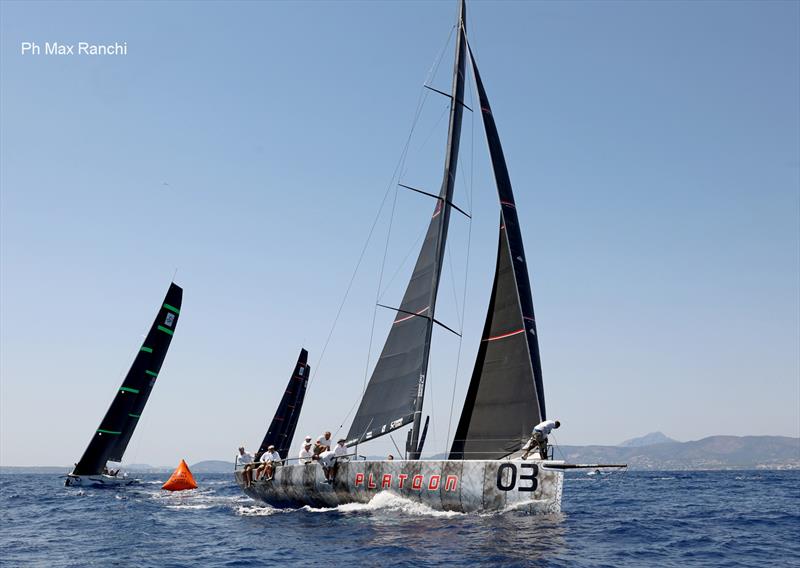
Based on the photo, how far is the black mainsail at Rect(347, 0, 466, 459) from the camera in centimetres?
1994

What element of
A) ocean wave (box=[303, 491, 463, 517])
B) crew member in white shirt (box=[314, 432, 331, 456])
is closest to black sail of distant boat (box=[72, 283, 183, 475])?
crew member in white shirt (box=[314, 432, 331, 456])

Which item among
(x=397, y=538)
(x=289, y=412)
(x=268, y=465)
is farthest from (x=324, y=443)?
(x=289, y=412)

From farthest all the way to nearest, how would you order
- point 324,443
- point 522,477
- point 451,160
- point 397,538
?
point 451,160 → point 324,443 → point 522,477 → point 397,538

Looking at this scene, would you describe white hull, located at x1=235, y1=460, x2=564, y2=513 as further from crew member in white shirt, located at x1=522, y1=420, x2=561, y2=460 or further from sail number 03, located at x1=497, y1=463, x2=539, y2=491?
crew member in white shirt, located at x1=522, y1=420, x2=561, y2=460

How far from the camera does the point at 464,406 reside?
19.4 metres

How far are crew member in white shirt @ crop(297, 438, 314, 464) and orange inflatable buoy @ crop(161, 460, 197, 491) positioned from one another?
58.8ft

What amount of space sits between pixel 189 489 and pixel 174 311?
10105 mm

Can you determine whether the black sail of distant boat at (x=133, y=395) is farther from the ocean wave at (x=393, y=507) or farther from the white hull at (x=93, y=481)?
the ocean wave at (x=393, y=507)

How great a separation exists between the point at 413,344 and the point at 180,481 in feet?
79.6

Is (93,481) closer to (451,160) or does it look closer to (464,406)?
(464,406)

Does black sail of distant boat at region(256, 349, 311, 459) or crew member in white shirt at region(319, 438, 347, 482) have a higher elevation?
black sail of distant boat at region(256, 349, 311, 459)

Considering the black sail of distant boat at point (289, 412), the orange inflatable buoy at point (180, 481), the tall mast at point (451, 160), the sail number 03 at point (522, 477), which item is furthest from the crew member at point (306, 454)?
the black sail of distant boat at point (289, 412)

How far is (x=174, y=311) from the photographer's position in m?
39.7

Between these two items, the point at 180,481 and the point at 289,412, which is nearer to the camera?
the point at 180,481
